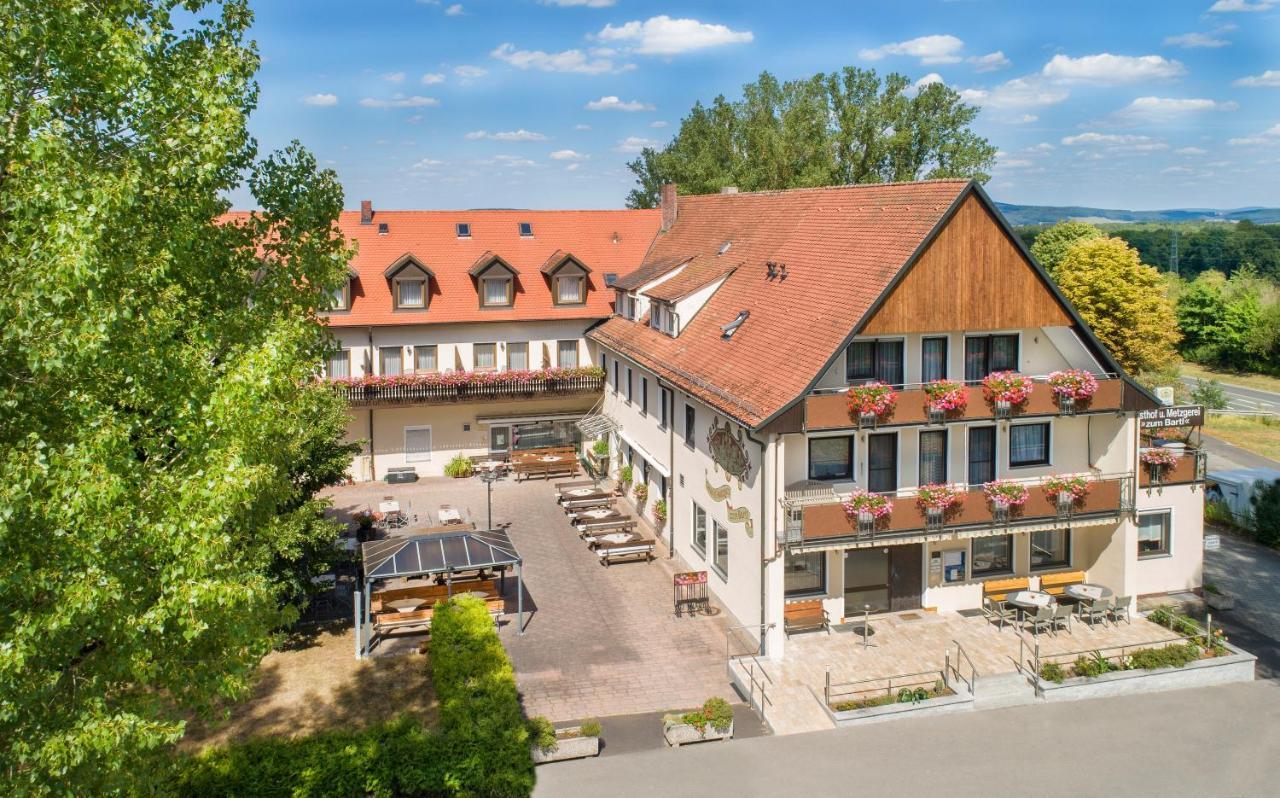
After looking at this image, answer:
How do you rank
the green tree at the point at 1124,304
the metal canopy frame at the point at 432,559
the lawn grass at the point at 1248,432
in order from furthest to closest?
the lawn grass at the point at 1248,432
the green tree at the point at 1124,304
the metal canopy frame at the point at 432,559

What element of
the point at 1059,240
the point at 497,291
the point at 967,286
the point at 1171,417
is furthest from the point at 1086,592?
the point at 1059,240

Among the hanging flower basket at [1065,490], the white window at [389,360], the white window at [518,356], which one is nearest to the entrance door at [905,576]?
the hanging flower basket at [1065,490]

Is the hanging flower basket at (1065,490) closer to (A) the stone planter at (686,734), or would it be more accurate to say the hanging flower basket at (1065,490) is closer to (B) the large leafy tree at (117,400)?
(A) the stone planter at (686,734)

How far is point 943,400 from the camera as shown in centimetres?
2252

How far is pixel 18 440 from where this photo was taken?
33.8ft

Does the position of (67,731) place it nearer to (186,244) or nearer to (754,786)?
(186,244)

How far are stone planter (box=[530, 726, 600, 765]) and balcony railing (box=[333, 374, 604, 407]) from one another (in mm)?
20143

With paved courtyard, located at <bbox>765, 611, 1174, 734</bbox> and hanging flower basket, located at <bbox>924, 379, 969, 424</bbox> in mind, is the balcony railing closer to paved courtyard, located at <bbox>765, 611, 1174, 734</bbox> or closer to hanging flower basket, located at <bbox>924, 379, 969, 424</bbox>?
paved courtyard, located at <bbox>765, 611, 1174, 734</bbox>

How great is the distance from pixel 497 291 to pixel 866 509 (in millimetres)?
21056

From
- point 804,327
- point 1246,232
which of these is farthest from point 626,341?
point 1246,232

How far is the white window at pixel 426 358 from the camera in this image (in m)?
38.2

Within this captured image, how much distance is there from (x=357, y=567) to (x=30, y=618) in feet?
60.7

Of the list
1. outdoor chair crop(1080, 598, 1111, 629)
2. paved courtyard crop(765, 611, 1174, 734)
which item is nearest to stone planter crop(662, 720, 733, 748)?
paved courtyard crop(765, 611, 1174, 734)

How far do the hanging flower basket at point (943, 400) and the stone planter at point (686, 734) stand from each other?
8380mm
